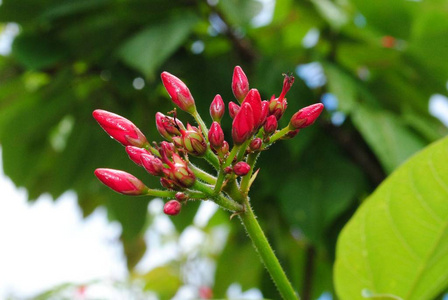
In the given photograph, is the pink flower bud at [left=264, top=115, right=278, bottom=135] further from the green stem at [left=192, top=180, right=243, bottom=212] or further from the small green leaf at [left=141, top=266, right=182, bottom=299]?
the small green leaf at [left=141, top=266, right=182, bottom=299]

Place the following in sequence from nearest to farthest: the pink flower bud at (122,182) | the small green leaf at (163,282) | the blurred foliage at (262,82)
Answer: the pink flower bud at (122,182), the blurred foliage at (262,82), the small green leaf at (163,282)

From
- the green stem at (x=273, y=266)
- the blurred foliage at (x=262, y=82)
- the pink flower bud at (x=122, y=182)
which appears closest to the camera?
the green stem at (x=273, y=266)

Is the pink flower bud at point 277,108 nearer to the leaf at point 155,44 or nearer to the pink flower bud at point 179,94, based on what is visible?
the pink flower bud at point 179,94

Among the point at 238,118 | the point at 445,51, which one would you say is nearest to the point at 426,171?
the point at 238,118

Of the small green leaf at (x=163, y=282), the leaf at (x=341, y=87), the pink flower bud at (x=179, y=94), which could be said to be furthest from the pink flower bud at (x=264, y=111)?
the small green leaf at (x=163, y=282)

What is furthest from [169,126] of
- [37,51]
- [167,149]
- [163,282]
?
[163,282]

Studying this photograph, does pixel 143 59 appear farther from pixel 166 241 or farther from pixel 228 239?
pixel 166 241

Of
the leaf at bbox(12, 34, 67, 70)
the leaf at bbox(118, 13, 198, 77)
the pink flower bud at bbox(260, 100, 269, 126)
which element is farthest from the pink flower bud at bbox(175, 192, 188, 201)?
the leaf at bbox(12, 34, 67, 70)
